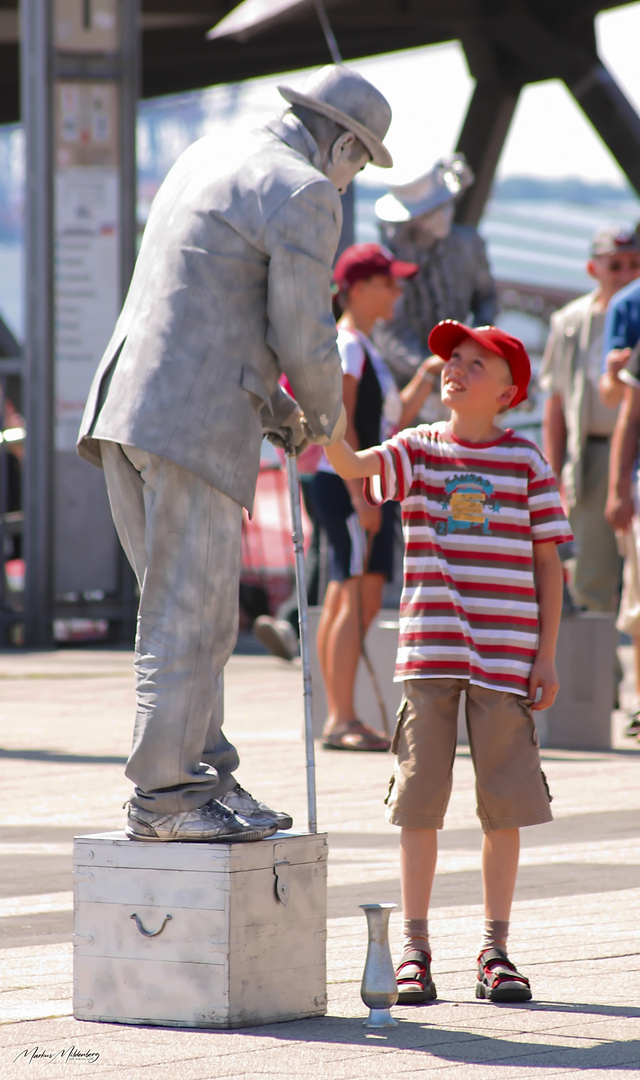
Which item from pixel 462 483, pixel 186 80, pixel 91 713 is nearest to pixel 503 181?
pixel 186 80

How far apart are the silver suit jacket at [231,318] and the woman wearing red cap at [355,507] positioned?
139 inches

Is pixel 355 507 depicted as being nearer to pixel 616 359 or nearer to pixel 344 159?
pixel 616 359

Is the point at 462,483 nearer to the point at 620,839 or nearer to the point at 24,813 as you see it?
the point at 620,839

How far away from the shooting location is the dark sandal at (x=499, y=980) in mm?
3748

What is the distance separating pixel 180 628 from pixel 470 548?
72cm

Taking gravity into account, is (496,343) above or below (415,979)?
above

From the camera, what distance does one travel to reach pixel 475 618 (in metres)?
4.01

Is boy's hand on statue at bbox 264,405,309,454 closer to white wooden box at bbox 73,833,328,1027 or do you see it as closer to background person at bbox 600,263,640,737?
white wooden box at bbox 73,833,328,1027

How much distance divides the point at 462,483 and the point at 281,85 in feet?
3.08

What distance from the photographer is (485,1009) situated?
3.71 metres

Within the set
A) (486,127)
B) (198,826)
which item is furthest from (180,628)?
(486,127)

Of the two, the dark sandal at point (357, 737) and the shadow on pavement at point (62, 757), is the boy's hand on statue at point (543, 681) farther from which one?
the dark sandal at point (357, 737)

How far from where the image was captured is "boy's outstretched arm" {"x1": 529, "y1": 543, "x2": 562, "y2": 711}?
3969mm

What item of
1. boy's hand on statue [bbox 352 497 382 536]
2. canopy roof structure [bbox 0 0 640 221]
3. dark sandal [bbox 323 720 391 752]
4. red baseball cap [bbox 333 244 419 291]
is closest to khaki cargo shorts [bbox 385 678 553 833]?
boy's hand on statue [bbox 352 497 382 536]
